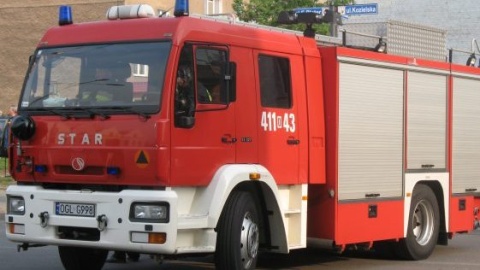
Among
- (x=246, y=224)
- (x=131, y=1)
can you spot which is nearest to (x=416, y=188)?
(x=246, y=224)

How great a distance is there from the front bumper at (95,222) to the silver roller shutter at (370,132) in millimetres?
2956

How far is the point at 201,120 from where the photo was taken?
31.6 ft

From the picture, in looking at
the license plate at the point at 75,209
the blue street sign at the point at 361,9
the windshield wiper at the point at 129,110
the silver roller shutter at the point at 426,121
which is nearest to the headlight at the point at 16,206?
the license plate at the point at 75,209

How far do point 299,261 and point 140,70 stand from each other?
423cm

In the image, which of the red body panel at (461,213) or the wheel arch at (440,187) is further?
the red body panel at (461,213)

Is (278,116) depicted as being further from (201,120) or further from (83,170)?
(83,170)

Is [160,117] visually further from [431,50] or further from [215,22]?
[431,50]

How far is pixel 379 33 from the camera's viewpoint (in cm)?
1353

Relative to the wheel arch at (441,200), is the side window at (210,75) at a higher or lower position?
higher

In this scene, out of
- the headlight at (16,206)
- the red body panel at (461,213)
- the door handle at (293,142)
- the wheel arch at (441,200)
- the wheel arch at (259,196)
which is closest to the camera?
the wheel arch at (259,196)

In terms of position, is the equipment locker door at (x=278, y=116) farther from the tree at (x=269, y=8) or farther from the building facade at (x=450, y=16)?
the building facade at (x=450, y=16)

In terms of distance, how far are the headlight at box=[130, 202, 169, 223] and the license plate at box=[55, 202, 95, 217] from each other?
0.48 metres

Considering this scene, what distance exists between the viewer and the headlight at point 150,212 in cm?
917

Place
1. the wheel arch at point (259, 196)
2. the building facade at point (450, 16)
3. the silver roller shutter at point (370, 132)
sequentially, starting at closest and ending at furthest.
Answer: the wheel arch at point (259, 196) < the silver roller shutter at point (370, 132) < the building facade at point (450, 16)
